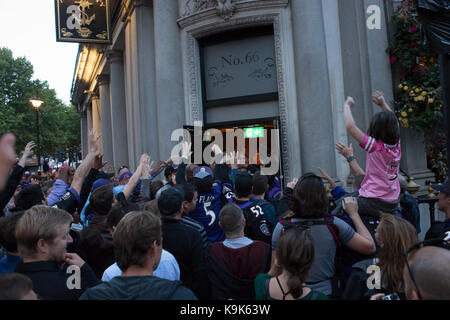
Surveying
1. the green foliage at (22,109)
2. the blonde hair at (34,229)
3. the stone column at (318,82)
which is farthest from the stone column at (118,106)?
the green foliage at (22,109)

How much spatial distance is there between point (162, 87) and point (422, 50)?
7.60 meters

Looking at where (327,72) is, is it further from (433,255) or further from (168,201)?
(433,255)

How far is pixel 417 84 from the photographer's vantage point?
8508 millimetres

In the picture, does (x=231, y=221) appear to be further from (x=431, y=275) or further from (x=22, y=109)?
(x=22, y=109)

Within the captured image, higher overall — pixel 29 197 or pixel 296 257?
pixel 29 197

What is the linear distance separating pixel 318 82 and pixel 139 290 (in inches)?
352

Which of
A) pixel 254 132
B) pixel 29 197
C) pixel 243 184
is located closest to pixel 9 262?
pixel 29 197

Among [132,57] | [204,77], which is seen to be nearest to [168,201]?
[204,77]

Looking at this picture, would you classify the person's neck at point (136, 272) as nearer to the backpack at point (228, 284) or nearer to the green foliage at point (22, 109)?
the backpack at point (228, 284)

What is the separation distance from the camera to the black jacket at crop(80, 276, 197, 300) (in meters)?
1.94

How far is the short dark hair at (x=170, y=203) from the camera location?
3.45 metres

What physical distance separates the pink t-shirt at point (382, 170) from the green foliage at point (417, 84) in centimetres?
526

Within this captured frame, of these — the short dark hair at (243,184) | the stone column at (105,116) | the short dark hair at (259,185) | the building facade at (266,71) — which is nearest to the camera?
the short dark hair at (243,184)

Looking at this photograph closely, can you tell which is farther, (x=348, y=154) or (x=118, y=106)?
(x=118, y=106)
